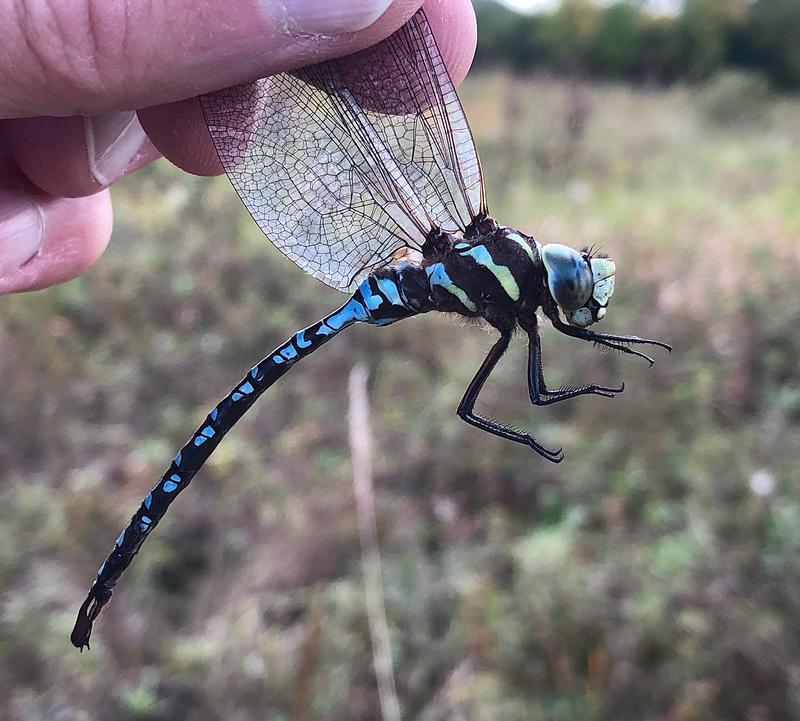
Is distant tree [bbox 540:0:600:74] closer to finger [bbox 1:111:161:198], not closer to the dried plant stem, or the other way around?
the dried plant stem

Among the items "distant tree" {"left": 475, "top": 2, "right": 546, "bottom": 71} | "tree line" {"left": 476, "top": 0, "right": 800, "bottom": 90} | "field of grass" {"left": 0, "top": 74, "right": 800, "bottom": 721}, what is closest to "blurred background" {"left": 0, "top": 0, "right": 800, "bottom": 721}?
"field of grass" {"left": 0, "top": 74, "right": 800, "bottom": 721}

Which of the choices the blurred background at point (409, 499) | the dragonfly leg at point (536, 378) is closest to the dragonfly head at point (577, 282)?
the dragonfly leg at point (536, 378)

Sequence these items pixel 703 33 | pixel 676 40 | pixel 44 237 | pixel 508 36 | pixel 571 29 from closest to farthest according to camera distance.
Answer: pixel 44 237
pixel 571 29
pixel 703 33
pixel 676 40
pixel 508 36

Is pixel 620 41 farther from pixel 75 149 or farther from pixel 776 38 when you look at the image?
pixel 75 149

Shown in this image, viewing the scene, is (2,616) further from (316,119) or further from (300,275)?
(300,275)

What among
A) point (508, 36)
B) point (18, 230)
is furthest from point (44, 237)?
point (508, 36)
